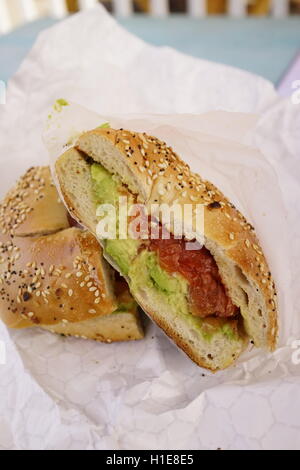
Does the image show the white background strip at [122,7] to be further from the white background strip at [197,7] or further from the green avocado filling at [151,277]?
the green avocado filling at [151,277]

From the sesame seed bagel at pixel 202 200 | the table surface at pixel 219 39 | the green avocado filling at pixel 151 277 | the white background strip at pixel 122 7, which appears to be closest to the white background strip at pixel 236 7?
the table surface at pixel 219 39

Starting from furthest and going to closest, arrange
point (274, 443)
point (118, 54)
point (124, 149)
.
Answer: point (118, 54) → point (124, 149) → point (274, 443)

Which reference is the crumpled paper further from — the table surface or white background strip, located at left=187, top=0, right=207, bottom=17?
white background strip, located at left=187, top=0, right=207, bottom=17

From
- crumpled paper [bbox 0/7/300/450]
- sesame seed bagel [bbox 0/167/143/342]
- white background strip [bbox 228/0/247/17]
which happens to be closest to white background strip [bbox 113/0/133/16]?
white background strip [bbox 228/0/247/17]

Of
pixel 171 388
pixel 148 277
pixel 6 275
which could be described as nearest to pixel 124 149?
pixel 148 277

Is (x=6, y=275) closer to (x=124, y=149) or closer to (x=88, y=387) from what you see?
(x=88, y=387)

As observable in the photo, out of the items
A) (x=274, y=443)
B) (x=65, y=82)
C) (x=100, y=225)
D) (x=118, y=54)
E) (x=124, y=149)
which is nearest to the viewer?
(x=274, y=443)
